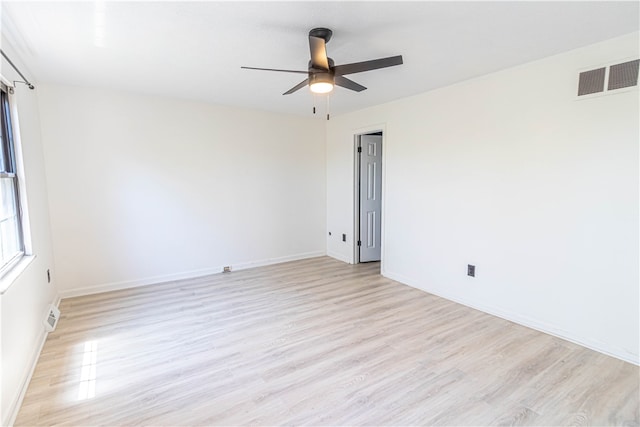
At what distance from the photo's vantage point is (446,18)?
2.04m

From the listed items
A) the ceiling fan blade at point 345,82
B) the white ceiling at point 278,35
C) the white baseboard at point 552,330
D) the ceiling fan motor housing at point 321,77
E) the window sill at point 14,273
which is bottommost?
the white baseboard at point 552,330

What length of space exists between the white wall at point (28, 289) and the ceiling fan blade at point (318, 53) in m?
2.19

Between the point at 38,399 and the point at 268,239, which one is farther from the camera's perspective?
the point at 268,239

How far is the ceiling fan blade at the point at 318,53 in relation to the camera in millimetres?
2000

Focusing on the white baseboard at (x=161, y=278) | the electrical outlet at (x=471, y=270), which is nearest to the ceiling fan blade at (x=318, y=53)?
the electrical outlet at (x=471, y=270)

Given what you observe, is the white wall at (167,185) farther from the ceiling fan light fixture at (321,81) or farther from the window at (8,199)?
the ceiling fan light fixture at (321,81)

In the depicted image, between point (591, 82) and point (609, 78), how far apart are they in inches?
4.1

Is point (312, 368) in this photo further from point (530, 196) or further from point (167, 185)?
point (167, 185)

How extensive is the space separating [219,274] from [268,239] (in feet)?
3.00

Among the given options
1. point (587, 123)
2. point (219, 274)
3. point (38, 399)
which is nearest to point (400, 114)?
point (587, 123)

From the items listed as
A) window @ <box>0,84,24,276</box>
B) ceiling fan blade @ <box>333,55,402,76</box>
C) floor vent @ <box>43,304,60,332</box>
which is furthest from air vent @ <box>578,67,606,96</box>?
floor vent @ <box>43,304,60,332</box>

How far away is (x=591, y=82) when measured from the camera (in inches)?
Answer: 96.3

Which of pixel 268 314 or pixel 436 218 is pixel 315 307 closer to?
pixel 268 314

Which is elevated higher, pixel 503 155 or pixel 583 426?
pixel 503 155
